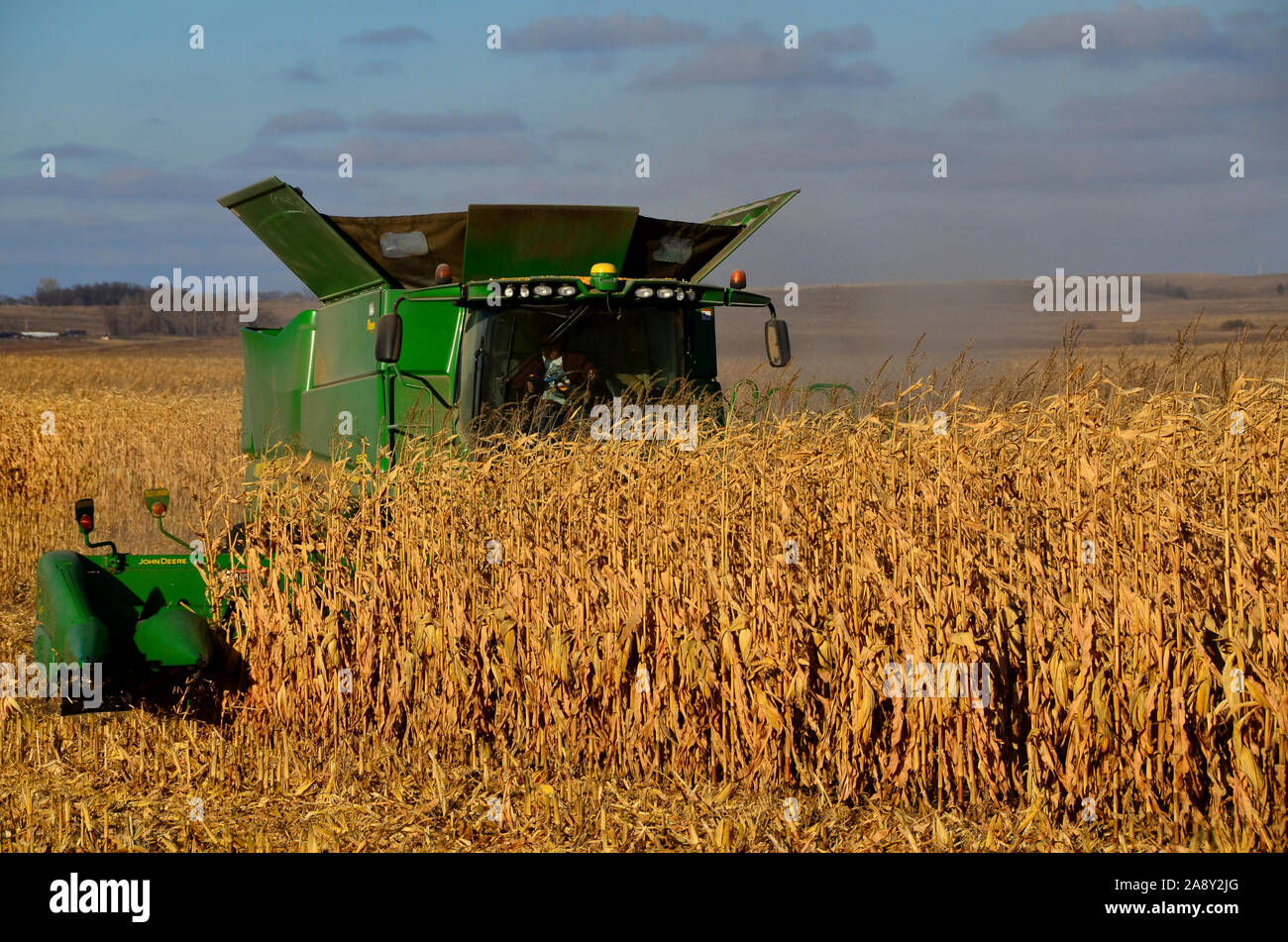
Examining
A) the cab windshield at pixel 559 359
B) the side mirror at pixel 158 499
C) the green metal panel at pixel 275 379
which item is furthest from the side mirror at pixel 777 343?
the side mirror at pixel 158 499

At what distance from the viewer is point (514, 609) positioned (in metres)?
5.18

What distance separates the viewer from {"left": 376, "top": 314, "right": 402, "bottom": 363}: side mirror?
21.9 feet

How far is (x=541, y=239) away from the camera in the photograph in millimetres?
7883

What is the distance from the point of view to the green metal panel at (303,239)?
321 inches

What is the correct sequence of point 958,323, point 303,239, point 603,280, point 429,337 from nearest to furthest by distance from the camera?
point 603,280 → point 429,337 → point 303,239 → point 958,323

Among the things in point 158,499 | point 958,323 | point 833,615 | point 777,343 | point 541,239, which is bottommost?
point 833,615

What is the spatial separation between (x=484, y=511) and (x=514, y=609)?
0.60 meters

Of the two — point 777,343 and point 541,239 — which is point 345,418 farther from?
point 777,343

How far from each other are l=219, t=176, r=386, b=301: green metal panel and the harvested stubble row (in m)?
3.06

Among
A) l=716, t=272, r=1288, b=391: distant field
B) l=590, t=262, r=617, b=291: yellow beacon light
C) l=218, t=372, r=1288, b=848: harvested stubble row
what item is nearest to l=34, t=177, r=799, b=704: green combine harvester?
l=590, t=262, r=617, b=291: yellow beacon light

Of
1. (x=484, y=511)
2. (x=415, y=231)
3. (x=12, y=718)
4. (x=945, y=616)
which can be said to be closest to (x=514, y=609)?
(x=484, y=511)

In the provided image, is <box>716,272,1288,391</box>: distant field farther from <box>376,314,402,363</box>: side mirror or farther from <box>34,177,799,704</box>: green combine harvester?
<box>376,314,402,363</box>: side mirror

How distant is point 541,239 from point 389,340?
1.57 m

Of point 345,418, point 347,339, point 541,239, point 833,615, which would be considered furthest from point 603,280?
point 833,615
